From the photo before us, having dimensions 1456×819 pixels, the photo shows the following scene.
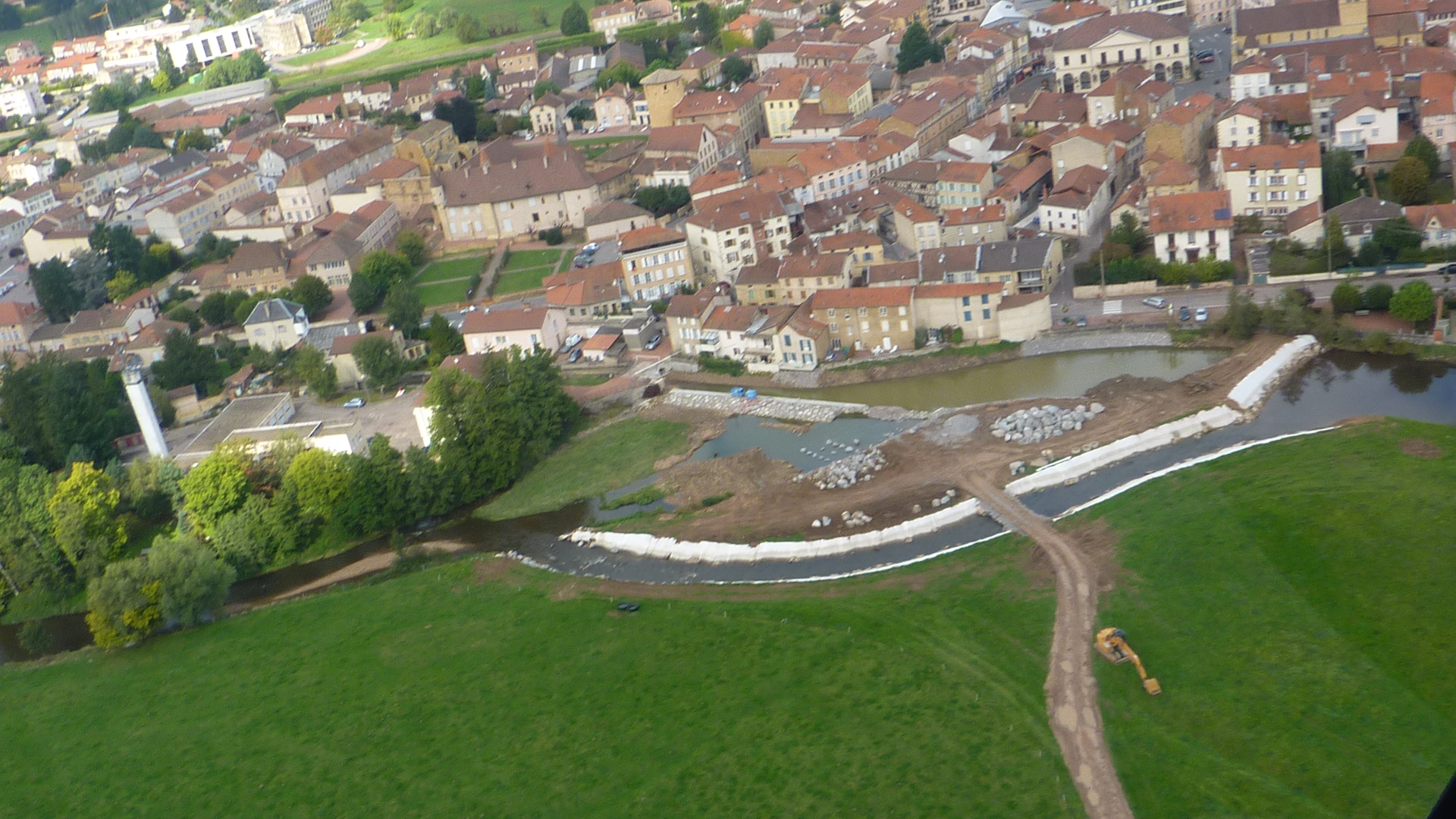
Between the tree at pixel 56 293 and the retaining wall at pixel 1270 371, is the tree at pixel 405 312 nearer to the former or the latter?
the tree at pixel 56 293

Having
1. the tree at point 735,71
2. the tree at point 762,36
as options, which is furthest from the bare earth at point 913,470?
the tree at point 762,36

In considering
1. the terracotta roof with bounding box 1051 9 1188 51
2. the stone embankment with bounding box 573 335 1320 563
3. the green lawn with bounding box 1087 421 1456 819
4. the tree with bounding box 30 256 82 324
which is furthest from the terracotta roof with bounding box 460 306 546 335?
the terracotta roof with bounding box 1051 9 1188 51

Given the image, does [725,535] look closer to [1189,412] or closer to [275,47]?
[1189,412]

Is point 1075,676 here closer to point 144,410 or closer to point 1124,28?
point 144,410

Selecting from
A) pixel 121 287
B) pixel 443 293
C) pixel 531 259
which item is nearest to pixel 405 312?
pixel 443 293

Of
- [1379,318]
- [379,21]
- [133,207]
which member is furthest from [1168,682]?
[379,21]

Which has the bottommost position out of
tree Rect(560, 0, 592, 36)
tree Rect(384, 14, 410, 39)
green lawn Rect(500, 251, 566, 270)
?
green lawn Rect(500, 251, 566, 270)

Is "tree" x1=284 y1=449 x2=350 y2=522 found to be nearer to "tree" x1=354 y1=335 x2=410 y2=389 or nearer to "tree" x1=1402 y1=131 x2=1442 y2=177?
"tree" x1=354 y1=335 x2=410 y2=389
